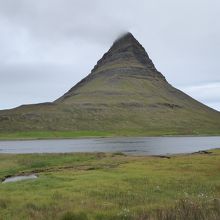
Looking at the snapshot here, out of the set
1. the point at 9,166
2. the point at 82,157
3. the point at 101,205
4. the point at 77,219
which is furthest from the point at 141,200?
the point at 82,157

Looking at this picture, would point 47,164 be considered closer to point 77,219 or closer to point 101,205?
point 101,205

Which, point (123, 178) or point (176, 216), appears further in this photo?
point (123, 178)

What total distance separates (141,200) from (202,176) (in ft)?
62.9

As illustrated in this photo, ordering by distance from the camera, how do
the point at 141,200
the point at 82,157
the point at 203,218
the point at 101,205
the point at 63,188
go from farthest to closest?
the point at 82,157
the point at 63,188
the point at 141,200
the point at 101,205
the point at 203,218

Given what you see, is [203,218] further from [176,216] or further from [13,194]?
[13,194]

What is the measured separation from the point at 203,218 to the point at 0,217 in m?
12.9

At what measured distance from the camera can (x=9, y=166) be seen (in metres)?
76.4

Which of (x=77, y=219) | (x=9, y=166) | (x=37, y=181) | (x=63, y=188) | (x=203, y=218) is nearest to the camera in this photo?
(x=203, y=218)

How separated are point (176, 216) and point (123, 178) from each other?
1164 inches

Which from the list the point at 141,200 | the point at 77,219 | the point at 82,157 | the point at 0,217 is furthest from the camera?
the point at 82,157

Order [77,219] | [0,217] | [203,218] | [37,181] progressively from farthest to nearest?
[37,181], [0,217], [77,219], [203,218]

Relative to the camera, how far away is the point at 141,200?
32875mm

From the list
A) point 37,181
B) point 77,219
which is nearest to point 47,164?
point 37,181

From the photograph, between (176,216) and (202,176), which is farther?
(202,176)
